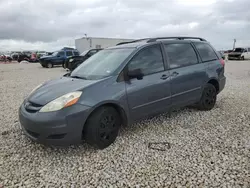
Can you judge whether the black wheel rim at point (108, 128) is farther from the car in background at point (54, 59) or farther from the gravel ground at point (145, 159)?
the car in background at point (54, 59)

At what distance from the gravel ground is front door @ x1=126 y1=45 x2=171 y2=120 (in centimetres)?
46

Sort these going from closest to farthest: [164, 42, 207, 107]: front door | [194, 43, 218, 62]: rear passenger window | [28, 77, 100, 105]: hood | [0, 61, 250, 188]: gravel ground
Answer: [0, 61, 250, 188]: gravel ground
[28, 77, 100, 105]: hood
[164, 42, 207, 107]: front door
[194, 43, 218, 62]: rear passenger window

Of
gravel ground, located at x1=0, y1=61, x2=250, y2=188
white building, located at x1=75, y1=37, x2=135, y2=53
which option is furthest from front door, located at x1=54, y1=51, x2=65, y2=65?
gravel ground, located at x1=0, y1=61, x2=250, y2=188

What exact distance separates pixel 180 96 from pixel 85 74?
6.03ft

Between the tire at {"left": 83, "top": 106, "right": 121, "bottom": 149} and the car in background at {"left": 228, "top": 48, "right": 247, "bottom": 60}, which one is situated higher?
the car in background at {"left": 228, "top": 48, "right": 247, "bottom": 60}

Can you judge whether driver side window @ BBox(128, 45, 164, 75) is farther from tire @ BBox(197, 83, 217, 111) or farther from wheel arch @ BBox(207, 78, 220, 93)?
wheel arch @ BBox(207, 78, 220, 93)

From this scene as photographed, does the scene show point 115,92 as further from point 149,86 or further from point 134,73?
point 149,86

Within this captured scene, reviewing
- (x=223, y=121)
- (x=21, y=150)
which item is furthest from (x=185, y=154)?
(x=21, y=150)

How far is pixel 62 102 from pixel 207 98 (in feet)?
10.8

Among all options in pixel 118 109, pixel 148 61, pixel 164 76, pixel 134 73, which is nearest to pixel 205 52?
pixel 164 76

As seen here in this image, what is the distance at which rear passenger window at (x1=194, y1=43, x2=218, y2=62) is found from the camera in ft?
14.6

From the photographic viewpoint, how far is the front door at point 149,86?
10.6 ft

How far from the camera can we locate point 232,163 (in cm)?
261

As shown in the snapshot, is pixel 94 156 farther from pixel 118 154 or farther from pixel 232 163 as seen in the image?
pixel 232 163
